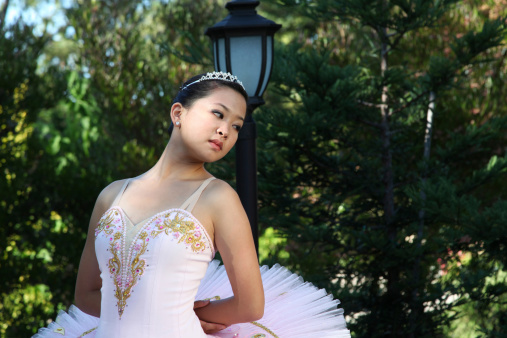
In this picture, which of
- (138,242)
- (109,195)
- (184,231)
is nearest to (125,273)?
(138,242)

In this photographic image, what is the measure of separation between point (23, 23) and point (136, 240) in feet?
21.1

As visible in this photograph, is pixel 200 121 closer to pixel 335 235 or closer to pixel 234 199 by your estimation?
pixel 234 199

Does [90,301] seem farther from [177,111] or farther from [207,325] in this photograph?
[177,111]

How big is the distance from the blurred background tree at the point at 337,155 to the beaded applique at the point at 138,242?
3.05 metres

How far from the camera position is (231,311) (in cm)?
226

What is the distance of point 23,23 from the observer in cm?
781

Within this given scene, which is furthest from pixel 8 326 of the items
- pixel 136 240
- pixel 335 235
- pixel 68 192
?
pixel 136 240

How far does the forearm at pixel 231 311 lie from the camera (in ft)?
7.29

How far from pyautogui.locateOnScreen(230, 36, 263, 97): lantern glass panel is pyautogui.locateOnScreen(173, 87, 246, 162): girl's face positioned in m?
1.93

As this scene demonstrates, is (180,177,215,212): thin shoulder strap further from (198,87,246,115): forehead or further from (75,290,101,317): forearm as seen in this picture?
(75,290,101,317): forearm

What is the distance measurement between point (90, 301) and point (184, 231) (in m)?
0.59

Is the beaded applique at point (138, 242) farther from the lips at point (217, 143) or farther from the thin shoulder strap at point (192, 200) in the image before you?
the lips at point (217, 143)

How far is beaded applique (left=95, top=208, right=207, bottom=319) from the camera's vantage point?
217cm

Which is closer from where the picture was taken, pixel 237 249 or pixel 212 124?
pixel 237 249
